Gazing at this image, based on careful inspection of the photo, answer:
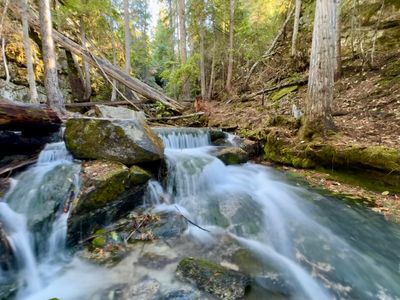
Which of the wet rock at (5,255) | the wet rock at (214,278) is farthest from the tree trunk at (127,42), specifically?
the wet rock at (214,278)

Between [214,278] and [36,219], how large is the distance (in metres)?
2.71

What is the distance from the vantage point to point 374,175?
199 inches

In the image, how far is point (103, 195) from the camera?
423 cm

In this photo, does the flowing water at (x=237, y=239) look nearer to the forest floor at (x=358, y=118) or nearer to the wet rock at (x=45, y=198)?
the wet rock at (x=45, y=198)

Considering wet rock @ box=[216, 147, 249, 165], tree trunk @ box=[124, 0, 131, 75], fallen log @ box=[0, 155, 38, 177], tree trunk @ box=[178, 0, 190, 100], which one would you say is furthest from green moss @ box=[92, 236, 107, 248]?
tree trunk @ box=[178, 0, 190, 100]

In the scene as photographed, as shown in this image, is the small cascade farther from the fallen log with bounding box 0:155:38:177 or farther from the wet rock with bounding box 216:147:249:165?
the fallen log with bounding box 0:155:38:177

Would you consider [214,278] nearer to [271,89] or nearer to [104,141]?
[104,141]

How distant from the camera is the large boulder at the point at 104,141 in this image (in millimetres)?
5059

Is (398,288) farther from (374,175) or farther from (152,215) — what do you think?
(152,215)

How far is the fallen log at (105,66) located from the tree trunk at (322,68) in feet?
22.5

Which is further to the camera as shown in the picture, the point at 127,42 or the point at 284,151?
the point at 127,42

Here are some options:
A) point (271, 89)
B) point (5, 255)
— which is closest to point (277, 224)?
point (5, 255)

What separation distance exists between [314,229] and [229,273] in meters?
1.95

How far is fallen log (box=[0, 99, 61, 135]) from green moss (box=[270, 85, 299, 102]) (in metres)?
7.96
